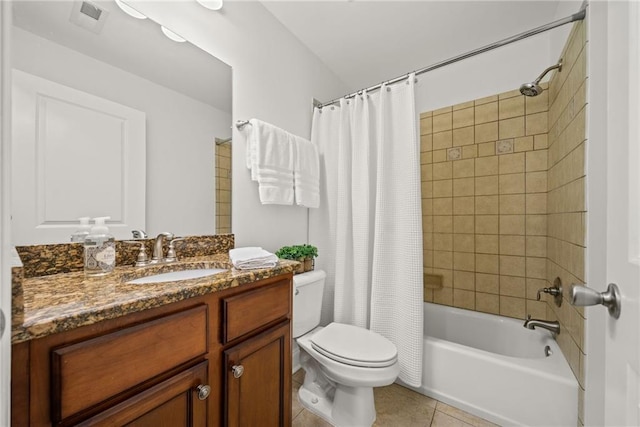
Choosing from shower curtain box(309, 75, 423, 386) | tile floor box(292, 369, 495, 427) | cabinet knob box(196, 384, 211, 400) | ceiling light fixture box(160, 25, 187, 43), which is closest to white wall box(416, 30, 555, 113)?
shower curtain box(309, 75, 423, 386)

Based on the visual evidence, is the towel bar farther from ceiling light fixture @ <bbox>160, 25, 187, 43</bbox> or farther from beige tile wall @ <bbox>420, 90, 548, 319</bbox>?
beige tile wall @ <bbox>420, 90, 548, 319</bbox>

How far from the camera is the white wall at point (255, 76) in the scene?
1.43 m

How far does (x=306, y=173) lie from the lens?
1.90 metres

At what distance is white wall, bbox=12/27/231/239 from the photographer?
95cm

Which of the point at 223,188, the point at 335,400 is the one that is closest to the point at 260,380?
the point at 335,400

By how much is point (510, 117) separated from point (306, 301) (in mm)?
2029

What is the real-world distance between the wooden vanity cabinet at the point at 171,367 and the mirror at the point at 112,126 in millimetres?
571

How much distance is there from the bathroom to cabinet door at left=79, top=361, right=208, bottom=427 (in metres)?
0.36

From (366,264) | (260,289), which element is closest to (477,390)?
(366,264)

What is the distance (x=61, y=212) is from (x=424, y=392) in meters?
2.01

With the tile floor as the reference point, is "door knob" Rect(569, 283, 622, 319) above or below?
above

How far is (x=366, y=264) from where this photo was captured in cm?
184

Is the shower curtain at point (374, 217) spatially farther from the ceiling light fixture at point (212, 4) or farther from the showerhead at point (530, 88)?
the ceiling light fixture at point (212, 4)

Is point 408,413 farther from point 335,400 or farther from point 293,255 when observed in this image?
point 293,255
